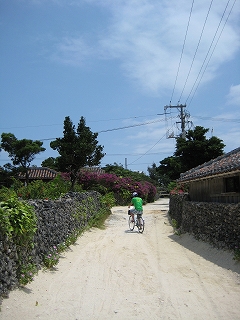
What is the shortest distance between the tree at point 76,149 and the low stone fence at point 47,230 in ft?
15.1

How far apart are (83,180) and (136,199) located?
1601cm

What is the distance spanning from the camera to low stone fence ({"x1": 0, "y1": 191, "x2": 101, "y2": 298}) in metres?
6.36

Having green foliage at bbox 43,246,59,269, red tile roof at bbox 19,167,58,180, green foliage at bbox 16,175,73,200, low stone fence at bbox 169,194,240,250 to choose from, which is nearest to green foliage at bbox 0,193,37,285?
green foliage at bbox 43,246,59,269

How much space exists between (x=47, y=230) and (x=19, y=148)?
928 inches

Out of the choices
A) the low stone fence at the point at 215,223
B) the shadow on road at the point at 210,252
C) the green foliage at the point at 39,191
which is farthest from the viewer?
the green foliage at the point at 39,191

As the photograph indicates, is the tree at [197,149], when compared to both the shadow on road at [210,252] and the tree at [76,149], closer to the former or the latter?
the tree at [76,149]

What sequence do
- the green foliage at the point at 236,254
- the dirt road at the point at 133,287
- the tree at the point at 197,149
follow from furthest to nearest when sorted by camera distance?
the tree at the point at 197,149
the green foliage at the point at 236,254
the dirt road at the point at 133,287

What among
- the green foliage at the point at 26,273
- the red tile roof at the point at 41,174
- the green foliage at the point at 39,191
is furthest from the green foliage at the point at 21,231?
the red tile roof at the point at 41,174

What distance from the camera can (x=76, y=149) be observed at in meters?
21.9

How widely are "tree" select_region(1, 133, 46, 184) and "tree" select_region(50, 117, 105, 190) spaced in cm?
910

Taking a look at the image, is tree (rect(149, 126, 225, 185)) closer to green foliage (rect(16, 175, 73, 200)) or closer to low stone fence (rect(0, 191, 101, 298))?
low stone fence (rect(0, 191, 101, 298))

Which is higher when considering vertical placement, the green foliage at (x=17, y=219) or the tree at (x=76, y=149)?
the tree at (x=76, y=149)

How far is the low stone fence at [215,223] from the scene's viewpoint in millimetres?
9336

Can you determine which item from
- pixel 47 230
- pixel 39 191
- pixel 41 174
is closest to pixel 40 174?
pixel 41 174
